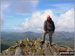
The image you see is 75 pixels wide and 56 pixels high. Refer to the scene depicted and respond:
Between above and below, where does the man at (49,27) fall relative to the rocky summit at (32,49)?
above

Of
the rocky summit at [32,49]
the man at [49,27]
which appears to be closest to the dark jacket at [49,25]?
the man at [49,27]

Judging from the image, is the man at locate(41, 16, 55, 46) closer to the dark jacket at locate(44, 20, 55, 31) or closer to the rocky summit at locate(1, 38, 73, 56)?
the dark jacket at locate(44, 20, 55, 31)

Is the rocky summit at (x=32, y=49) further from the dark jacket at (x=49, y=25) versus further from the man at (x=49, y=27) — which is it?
the dark jacket at (x=49, y=25)

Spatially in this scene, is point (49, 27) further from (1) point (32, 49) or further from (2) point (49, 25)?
(1) point (32, 49)

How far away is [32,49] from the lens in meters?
20.6

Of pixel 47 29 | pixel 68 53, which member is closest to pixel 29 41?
pixel 47 29

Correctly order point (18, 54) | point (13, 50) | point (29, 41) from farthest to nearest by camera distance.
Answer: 1. point (29, 41)
2. point (13, 50)
3. point (18, 54)

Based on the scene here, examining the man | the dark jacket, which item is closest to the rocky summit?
the man

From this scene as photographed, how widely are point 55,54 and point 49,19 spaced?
473cm

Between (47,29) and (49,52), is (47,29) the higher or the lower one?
the higher one

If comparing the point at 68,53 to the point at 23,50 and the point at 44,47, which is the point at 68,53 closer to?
the point at 44,47

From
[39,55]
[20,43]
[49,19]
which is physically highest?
[49,19]

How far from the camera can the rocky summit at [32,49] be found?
19672 millimetres

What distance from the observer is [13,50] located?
67.2 ft
